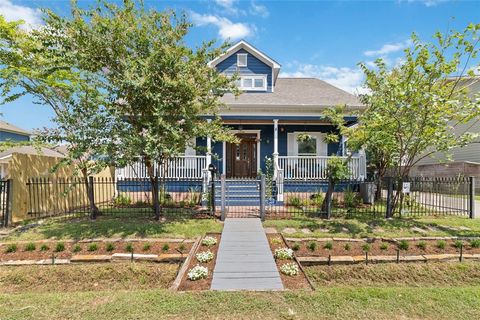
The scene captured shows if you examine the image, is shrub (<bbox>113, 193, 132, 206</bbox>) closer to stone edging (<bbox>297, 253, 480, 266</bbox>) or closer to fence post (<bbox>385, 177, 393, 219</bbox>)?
stone edging (<bbox>297, 253, 480, 266</bbox>)

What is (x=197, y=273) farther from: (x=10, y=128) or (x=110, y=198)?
(x=10, y=128)

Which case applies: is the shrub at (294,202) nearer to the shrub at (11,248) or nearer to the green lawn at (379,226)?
the green lawn at (379,226)

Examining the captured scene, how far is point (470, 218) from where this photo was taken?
8.41 metres

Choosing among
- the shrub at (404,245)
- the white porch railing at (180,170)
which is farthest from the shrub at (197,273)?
the white porch railing at (180,170)

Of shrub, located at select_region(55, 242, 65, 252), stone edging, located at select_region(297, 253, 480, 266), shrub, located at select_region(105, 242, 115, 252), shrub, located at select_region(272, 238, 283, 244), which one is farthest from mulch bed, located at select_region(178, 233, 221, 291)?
shrub, located at select_region(55, 242, 65, 252)

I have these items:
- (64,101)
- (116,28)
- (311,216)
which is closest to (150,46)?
(116,28)

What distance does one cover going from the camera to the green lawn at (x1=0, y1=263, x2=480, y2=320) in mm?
3420

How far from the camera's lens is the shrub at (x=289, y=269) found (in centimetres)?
452

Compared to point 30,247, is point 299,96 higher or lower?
higher

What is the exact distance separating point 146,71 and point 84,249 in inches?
168

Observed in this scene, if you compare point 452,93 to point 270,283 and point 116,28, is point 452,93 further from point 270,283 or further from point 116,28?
point 116,28

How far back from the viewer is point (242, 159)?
14359mm

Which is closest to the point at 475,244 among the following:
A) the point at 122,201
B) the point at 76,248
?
the point at 76,248

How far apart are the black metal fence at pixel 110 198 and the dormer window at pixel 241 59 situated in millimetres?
6852
